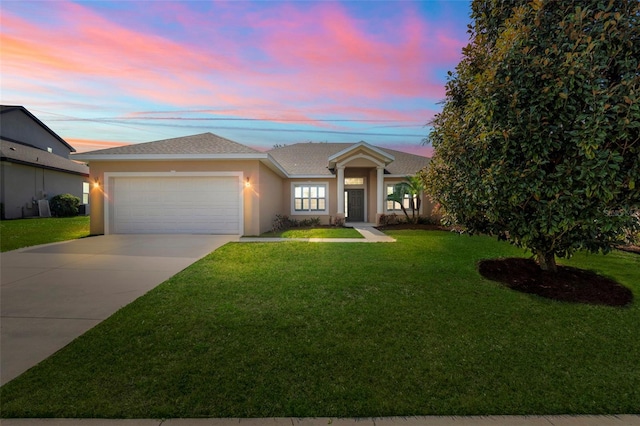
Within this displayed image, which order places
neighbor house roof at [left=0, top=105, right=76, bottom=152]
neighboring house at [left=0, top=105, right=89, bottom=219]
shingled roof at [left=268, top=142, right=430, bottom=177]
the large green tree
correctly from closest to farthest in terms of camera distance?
1. the large green tree
2. shingled roof at [left=268, top=142, right=430, bottom=177]
3. neighboring house at [left=0, top=105, right=89, bottom=219]
4. neighbor house roof at [left=0, top=105, right=76, bottom=152]

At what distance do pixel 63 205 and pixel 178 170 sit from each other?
15.6m

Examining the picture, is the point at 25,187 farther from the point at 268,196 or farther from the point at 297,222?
the point at 297,222

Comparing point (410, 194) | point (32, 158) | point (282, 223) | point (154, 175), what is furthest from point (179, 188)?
point (32, 158)

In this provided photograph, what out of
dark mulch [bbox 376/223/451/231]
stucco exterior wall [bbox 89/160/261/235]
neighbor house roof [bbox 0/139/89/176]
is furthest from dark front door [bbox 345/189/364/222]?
neighbor house roof [bbox 0/139/89/176]

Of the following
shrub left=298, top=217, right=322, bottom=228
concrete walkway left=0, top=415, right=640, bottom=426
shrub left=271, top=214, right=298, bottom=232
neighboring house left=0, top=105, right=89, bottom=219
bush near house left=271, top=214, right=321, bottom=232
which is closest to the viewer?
concrete walkway left=0, top=415, right=640, bottom=426

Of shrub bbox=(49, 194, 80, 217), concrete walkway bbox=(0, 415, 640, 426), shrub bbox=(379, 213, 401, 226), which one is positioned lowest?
concrete walkway bbox=(0, 415, 640, 426)

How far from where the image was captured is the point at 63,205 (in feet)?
69.1

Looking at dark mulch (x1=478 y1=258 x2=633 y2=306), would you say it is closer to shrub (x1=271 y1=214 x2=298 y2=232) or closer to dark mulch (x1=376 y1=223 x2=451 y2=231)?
dark mulch (x1=376 y1=223 x2=451 y2=231)

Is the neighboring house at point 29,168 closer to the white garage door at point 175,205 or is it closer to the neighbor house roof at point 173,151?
the neighbor house roof at point 173,151

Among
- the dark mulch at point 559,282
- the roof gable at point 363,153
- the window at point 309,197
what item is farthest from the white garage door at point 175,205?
Answer: the dark mulch at point 559,282

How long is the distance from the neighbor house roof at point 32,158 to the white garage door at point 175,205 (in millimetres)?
12039

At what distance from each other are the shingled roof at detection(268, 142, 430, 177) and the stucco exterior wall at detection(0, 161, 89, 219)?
15733 mm

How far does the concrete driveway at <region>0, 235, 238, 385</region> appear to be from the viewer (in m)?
3.40

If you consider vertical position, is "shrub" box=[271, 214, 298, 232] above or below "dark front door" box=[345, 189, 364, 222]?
below
